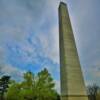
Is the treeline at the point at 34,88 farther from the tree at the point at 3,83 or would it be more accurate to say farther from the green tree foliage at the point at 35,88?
the tree at the point at 3,83

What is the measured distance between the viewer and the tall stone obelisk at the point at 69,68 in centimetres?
1889

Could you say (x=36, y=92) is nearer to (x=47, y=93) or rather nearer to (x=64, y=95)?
(x=47, y=93)

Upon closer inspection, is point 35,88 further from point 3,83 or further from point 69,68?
point 3,83

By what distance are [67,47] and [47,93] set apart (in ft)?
39.2

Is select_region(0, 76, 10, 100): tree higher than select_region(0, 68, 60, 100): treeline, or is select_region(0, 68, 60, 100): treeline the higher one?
select_region(0, 76, 10, 100): tree

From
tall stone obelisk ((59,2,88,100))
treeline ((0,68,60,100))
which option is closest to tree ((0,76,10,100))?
treeline ((0,68,60,100))

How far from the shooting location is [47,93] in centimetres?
2973

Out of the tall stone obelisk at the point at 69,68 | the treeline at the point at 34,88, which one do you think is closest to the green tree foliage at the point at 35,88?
the treeline at the point at 34,88

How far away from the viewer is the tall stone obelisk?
18.9 m

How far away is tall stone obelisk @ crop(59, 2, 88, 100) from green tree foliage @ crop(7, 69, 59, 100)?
1045cm

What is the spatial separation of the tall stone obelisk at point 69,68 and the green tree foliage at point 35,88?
1045 centimetres

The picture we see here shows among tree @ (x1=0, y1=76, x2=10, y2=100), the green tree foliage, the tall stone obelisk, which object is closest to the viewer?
the tall stone obelisk

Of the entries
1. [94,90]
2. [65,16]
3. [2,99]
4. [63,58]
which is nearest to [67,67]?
[63,58]

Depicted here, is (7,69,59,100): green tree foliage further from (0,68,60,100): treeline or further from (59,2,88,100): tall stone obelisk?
(59,2,88,100): tall stone obelisk
